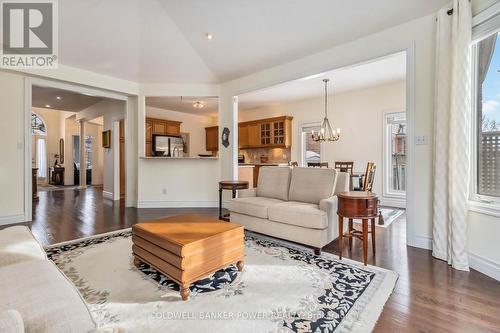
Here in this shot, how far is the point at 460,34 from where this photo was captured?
2.44 metres

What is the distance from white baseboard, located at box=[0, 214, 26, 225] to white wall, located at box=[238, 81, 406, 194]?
6.26 metres

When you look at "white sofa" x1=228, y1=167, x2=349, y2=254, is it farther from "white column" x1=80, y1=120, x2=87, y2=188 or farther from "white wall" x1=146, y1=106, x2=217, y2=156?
"white column" x1=80, y1=120, x2=87, y2=188

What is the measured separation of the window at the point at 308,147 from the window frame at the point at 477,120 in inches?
174

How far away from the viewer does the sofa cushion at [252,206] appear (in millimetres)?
3129

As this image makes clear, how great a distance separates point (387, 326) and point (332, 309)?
1.06ft

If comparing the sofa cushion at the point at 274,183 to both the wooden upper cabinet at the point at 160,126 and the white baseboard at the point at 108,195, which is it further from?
the wooden upper cabinet at the point at 160,126

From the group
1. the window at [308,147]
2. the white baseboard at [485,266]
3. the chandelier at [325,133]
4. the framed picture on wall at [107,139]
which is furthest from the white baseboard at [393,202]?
the framed picture on wall at [107,139]

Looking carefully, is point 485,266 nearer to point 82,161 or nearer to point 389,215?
point 389,215

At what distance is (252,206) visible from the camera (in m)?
3.25

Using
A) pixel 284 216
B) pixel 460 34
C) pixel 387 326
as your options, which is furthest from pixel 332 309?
pixel 460 34

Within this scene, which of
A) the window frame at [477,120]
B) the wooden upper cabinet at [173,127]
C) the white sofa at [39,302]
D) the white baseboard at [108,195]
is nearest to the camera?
the white sofa at [39,302]

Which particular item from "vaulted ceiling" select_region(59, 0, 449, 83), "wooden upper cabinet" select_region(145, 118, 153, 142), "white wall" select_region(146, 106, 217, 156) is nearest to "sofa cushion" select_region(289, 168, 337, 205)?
"vaulted ceiling" select_region(59, 0, 449, 83)

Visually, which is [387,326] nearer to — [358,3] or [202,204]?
[358,3]

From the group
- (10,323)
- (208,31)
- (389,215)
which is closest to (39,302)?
(10,323)
